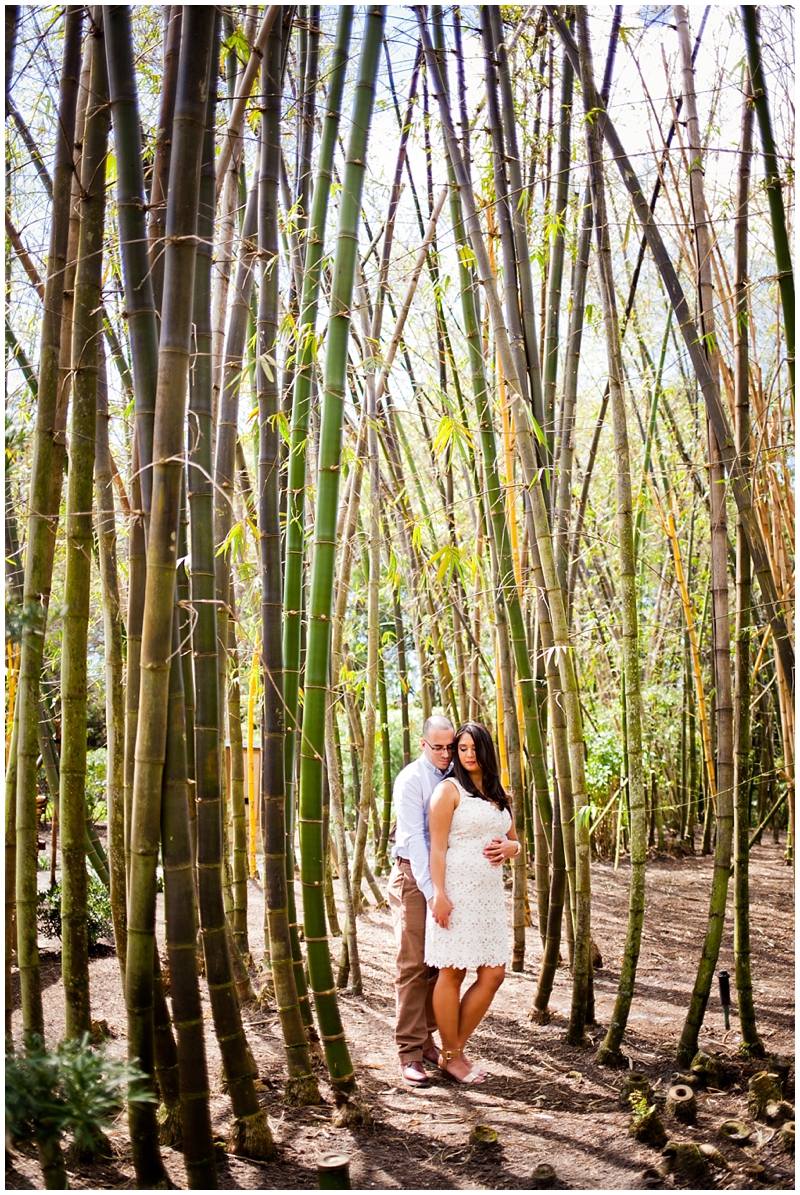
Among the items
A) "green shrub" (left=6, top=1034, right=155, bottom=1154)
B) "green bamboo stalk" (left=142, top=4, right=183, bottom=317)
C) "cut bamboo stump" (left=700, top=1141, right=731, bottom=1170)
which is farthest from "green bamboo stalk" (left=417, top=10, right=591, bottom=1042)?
"green shrub" (left=6, top=1034, right=155, bottom=1154)

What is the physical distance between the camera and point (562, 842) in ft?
9.78

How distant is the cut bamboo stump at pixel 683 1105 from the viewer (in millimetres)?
2174

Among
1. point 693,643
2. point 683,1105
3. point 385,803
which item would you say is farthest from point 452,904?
point 385,803

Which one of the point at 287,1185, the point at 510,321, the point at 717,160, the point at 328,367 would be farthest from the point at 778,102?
the point at 287,1185

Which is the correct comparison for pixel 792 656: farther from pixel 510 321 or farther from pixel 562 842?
pixel 510 321

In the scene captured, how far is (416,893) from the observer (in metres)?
2.95

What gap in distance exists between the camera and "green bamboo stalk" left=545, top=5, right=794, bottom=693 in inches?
92.8

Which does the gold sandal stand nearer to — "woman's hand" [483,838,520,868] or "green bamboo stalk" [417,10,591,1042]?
"green bamboo stalk" [417,10,591,1042]

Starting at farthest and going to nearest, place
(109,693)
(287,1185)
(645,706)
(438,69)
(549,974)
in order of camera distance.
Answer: (645,706) → (549,974) → (438,69) → (109,693) → (287,1185)

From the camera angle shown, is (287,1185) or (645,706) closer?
(287,1185)

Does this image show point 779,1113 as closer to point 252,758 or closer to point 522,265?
point 522,265

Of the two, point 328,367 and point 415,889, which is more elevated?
point 328,367

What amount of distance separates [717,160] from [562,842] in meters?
2.28

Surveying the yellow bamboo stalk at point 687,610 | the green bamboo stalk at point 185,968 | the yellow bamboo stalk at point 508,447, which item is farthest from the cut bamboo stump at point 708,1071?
the yellow bamboo stalk at point 687,610
